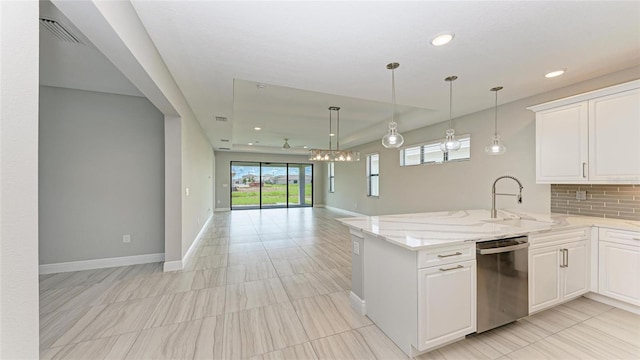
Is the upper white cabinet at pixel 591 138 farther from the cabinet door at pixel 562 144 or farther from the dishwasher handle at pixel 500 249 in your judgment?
the dishwasher handle at pixel 500 249

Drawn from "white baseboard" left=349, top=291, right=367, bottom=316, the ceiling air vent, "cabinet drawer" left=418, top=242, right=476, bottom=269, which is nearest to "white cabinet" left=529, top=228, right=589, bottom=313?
"cabinet drawer" left=418, top=242, right=476, bottom=269

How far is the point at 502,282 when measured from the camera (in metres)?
1.98

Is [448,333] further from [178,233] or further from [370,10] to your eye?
[178,233]

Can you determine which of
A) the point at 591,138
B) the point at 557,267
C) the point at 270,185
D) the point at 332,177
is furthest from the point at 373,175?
the point at 557,267

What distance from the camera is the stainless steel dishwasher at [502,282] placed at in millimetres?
1903

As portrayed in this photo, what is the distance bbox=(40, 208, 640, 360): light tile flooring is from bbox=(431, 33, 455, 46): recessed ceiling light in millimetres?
2587

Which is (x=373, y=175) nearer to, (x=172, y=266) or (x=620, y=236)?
(x=620, y=236)

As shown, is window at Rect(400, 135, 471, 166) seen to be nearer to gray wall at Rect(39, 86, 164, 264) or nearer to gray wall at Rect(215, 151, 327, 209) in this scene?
gray wall at Rect(39, 86, 164, 264)

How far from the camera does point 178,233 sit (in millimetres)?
3410

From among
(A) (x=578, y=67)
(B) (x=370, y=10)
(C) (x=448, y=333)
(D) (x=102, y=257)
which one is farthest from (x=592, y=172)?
(D) (x=102, y=257)

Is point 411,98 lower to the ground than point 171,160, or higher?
higher

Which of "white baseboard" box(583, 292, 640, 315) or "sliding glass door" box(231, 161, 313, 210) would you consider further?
"sliding glass door" box(231, 161, 313, 210)

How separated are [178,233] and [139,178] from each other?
1.13 meters

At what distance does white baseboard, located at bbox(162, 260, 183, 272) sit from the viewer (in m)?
3.34
